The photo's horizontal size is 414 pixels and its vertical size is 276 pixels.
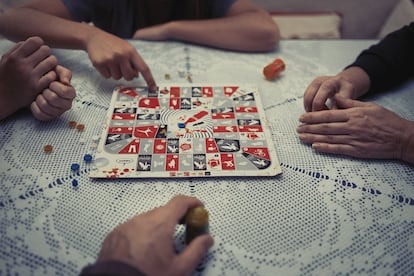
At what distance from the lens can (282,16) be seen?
191 cm

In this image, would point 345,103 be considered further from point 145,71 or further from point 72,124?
point 72,124

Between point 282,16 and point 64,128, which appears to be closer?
point 64,128

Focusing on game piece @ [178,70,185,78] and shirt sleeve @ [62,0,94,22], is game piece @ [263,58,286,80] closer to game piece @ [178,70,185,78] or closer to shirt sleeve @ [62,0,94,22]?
game piece @ [178,70,185,78]

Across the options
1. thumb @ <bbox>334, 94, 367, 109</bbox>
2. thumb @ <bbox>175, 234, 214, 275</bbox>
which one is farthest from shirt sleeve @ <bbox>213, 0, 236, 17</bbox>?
thumb @ <bbox>175, 234, 214, 275</bbox>

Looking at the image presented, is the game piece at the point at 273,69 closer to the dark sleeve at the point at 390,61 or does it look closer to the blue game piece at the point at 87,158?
the dark sleeve at the point at 390,61

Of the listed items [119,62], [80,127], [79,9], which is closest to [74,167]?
[80,127]

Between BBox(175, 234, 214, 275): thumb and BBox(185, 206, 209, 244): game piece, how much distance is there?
0.02 m

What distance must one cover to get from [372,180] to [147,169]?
45 cm

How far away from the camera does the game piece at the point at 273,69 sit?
1.03 m

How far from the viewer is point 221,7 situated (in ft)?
4.15

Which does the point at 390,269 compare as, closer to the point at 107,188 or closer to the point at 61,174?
the point at 107,188

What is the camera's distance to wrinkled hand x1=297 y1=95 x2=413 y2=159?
0.78 metres

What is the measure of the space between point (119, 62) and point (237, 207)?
51 centimetres

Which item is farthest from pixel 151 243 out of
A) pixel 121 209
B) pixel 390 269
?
pixel 390 269
